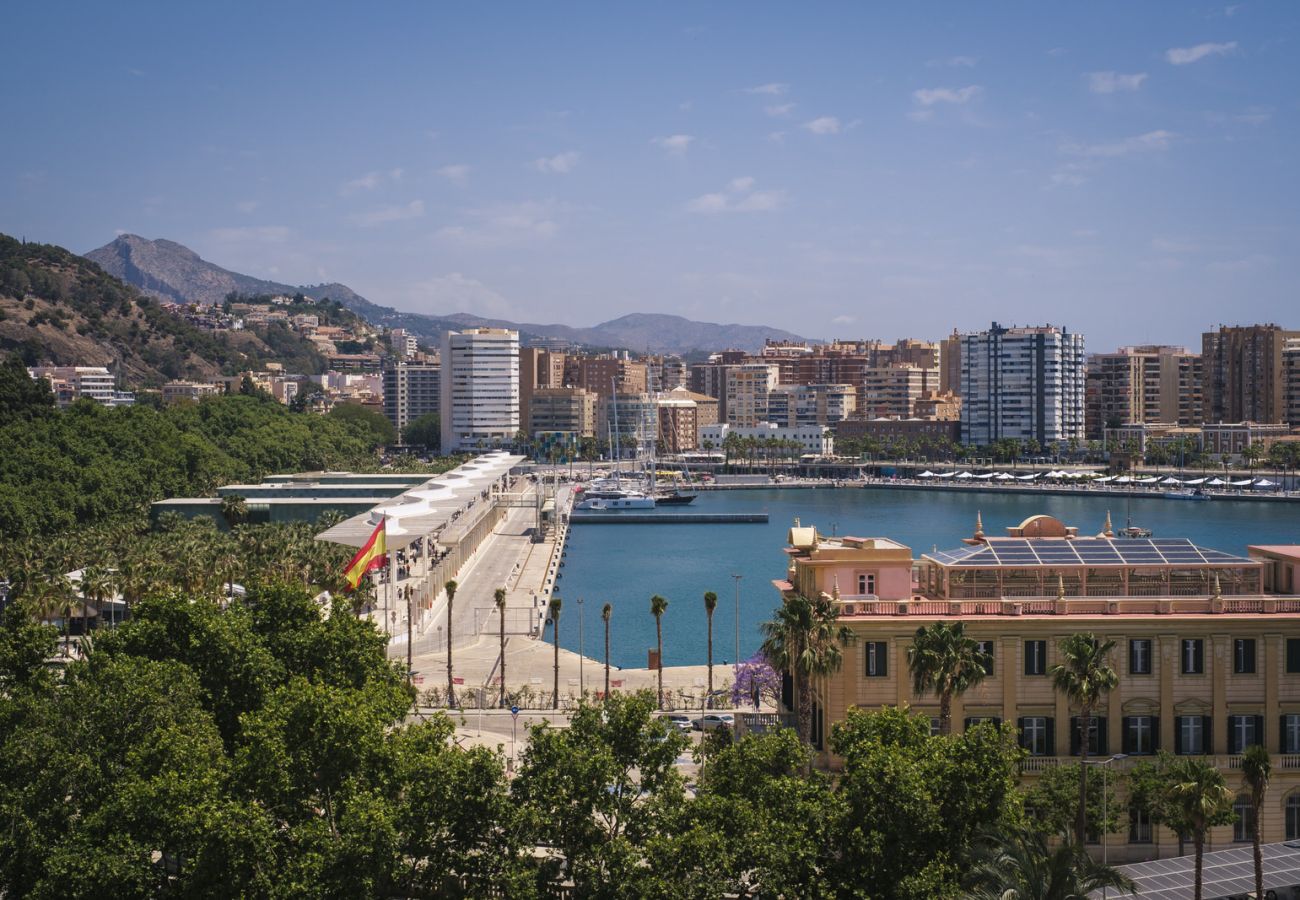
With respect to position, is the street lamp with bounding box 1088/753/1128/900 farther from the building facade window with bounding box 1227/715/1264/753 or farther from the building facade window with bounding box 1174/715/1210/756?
the building facade window with bounding box 1227/715/1264/753

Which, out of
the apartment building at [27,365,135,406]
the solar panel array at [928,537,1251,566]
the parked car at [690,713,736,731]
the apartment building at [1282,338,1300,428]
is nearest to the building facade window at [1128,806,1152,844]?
the solar panel array at [928,537,1251,566]

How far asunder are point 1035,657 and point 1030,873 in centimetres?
800

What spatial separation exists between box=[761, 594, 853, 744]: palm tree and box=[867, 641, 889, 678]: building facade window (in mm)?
513

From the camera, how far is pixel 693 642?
204 feet

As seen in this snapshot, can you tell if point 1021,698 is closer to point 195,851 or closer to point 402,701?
point 402,701

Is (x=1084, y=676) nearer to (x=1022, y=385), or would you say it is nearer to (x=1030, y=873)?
(x=1030, y=873)

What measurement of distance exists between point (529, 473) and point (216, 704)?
14995cm

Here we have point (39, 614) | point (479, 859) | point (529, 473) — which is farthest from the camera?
point (529, 473)

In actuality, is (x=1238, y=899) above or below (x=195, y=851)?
below

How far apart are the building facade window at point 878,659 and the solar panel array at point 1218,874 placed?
17.4ft

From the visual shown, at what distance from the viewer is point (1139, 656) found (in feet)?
86.5

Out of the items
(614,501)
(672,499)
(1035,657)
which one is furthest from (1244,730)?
(672,499)

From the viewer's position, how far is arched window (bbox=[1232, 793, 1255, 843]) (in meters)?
25.3

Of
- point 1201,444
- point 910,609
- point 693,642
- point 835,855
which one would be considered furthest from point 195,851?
point 1201,444
